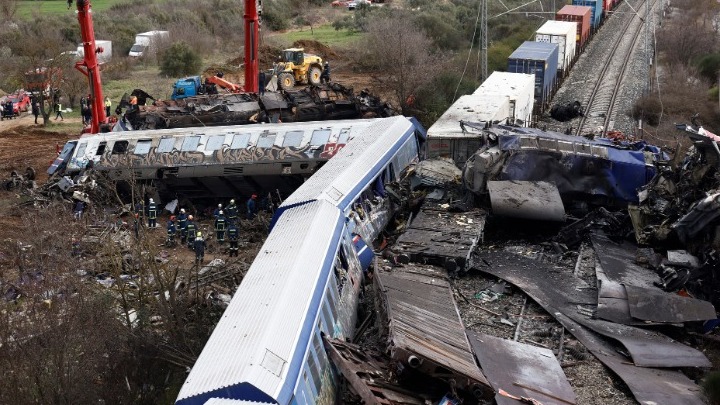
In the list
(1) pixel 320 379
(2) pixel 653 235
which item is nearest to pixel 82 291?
(1) pixel 320 379

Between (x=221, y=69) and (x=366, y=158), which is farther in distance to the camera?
(x=221, y=69)

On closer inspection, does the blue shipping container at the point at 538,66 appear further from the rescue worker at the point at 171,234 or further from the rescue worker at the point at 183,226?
the rescue worker at the point at 171,234

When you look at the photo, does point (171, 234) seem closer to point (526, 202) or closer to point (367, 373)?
point (526, 202)

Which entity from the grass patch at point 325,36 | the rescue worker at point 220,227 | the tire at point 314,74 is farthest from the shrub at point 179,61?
the rescue worker at point 220,227

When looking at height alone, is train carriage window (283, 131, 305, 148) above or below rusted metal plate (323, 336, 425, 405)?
below

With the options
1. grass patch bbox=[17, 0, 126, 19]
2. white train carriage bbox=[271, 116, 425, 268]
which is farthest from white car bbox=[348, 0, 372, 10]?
white train carriage bbox=[271, 116, 425, 268]

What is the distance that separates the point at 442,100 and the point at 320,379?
24.7 meters

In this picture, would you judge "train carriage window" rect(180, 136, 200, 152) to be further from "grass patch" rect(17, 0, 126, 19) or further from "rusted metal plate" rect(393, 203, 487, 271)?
"grass patch" rect(17, 0, 126, 19)

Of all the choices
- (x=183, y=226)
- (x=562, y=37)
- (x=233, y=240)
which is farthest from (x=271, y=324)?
(x=562, y=37)

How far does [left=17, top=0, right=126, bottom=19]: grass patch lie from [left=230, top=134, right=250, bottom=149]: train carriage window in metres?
45.7

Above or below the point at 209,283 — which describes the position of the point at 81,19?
above

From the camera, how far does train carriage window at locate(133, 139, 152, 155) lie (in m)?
24.2

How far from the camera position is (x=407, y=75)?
3638 centimetres

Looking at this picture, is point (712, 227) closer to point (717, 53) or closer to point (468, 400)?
point (468, 400)
